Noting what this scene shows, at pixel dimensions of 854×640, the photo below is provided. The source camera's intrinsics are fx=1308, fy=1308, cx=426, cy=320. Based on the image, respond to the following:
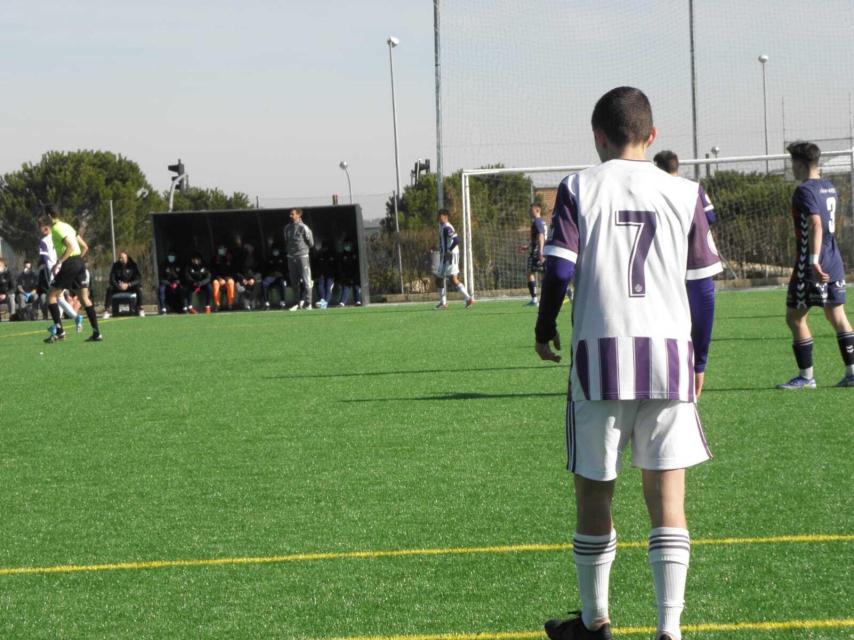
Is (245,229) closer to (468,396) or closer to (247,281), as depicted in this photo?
(247,281)

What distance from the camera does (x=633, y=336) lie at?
152 inches

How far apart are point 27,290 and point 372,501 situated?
90.5ft

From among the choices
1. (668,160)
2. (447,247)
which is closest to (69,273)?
(447,247)

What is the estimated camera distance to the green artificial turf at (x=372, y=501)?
4.63 meters

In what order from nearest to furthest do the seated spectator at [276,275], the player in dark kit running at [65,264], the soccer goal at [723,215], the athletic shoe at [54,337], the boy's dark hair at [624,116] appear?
the boy's dark hair at [624,116]
the player in dark kit running at [65,264]
the athletic shoe at [54,337]
the soccer goal at [723,215]
the seated spectator at [276,275]

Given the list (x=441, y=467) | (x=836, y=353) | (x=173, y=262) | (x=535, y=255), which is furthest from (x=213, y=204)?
(x=441, y=467)

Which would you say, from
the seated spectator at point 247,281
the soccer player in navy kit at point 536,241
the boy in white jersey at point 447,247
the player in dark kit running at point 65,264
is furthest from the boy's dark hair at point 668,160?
the seated spectator at point 247,281

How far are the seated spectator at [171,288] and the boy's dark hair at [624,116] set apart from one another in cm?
2788

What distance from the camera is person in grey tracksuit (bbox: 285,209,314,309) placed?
29.4 metres

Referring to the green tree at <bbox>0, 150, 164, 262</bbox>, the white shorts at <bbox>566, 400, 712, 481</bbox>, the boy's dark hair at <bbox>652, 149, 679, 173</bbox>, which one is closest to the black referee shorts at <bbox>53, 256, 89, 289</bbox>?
the boy's dark hair at <bbox>652, 149, 679, 173</bbox>

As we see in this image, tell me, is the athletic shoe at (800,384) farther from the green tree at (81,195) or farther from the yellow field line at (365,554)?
the green tree at (81,195)

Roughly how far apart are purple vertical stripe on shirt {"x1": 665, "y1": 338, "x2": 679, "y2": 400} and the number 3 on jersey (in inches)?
7.3

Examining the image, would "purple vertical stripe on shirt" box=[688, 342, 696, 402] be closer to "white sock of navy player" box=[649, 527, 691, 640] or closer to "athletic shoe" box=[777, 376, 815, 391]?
"white sock of navy player" box=[649, 527, 691, 640]

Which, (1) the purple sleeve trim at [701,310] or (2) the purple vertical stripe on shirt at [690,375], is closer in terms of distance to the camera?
(2) the purple vertical stripe on shirt at [690,375]
